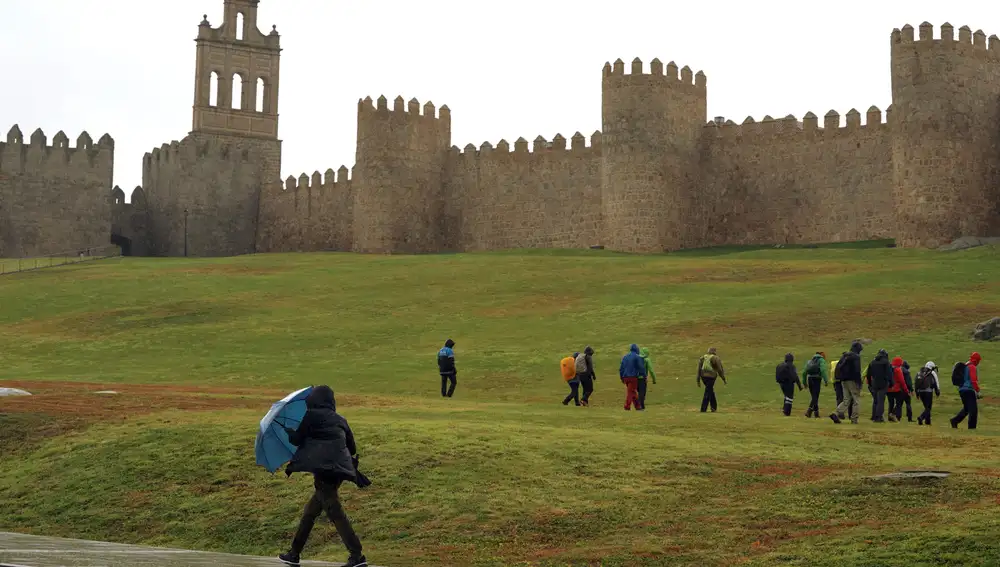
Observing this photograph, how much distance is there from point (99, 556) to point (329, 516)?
2.17 meters

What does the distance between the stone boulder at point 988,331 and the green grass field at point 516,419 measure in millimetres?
577

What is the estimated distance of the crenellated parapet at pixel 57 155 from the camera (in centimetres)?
8019

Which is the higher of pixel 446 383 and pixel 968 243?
pixel 968 243

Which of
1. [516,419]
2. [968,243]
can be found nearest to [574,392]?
[516,419]

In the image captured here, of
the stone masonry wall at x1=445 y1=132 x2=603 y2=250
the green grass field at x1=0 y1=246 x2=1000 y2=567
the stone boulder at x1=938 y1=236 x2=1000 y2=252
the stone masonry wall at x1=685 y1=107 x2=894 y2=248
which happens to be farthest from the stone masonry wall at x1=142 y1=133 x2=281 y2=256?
the stone boulder at x1=938 y1=236 x2=1000 y2=252

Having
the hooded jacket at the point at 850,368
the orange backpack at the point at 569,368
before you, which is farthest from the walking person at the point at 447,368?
the hooded jacket at the point at 850,368

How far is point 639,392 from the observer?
1071 inches

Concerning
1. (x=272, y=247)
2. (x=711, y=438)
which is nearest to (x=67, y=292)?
(x=272, y=247)

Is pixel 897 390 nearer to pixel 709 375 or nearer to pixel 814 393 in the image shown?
pixel 814 393

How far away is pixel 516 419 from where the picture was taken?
23.7m

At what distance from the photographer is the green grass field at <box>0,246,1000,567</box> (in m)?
15.0

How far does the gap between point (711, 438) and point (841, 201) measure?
4272 centimetres

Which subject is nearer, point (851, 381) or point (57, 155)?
point (851, 381)

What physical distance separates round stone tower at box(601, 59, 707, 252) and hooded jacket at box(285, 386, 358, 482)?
50.4 meters
